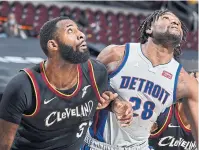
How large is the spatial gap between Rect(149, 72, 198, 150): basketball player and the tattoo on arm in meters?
1.28

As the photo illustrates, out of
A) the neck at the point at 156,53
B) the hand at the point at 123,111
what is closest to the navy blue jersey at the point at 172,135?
the neck at the point at 156,53

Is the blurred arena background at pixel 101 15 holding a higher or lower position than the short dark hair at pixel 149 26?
lower

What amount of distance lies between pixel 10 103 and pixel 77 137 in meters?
0.48

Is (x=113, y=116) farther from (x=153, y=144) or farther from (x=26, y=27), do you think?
(x=26, y=27)

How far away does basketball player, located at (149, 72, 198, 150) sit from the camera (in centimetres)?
328

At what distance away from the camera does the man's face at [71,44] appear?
229 cm

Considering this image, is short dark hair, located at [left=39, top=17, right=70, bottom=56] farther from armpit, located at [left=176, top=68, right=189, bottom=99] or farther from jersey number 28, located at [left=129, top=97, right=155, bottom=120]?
armpit, located at [left=176, top=68, right=189, bottom=99]

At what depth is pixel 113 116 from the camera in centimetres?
287

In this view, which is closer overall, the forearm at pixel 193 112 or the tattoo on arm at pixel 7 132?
the tattoo on arm at pixel 7 132

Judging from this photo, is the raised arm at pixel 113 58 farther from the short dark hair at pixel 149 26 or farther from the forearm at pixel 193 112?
the forearm at pixel 193 112

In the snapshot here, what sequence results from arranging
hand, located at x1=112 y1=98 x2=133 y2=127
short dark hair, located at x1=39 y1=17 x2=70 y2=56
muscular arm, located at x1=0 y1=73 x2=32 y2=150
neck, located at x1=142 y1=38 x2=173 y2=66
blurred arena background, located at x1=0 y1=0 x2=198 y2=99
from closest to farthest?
muscular arm, located at x1=0 y1=73 x2=32 y2=150 → short dark hair, located at x1=39 y1=17 x2=70 y2=56 → hand, located at x1=112 y1=98 x2=133 y2=127 → neck, located at x1=142 y1=38 x2=173 y2=66 → blurred arena background, located at x1=0 y1=0 x2=198 y2=99

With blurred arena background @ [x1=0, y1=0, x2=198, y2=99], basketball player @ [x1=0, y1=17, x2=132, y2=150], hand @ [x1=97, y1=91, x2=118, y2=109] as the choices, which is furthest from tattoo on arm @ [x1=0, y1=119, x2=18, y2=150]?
blurred arena background @ [x1=0, y1=0, x2=198, y2=99]

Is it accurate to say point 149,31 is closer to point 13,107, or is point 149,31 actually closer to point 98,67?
point 98,67

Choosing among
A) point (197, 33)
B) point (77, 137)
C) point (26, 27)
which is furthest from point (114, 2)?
point (77, 137)
